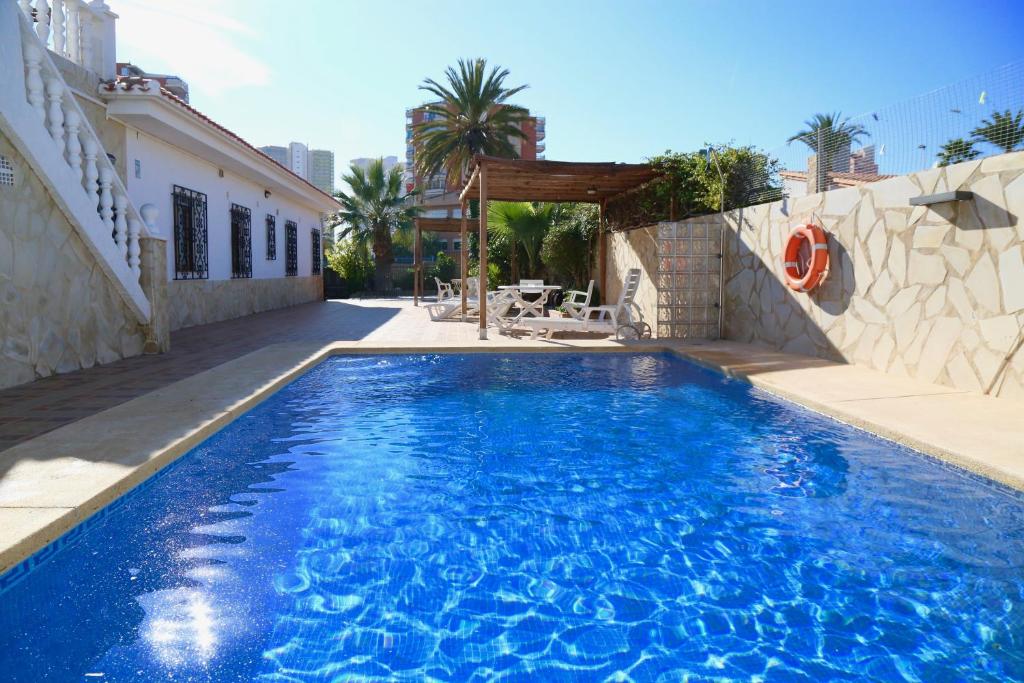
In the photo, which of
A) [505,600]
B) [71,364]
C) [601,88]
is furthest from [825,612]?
[601,88]

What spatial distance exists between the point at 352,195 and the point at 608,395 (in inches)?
1054

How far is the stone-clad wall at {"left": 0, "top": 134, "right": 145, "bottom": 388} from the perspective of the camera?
18.6 feet

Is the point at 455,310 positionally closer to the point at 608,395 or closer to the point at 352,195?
the point at 608,395

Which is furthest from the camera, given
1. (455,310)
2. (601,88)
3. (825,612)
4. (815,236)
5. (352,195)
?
(352,195)

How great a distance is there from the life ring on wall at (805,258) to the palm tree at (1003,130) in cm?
211

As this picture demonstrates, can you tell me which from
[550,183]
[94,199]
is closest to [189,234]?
[94,199]

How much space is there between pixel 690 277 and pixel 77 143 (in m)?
8.10

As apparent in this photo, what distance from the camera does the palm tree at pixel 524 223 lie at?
17656mm

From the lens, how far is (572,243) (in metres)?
16.7

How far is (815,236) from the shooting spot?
7.96 metres

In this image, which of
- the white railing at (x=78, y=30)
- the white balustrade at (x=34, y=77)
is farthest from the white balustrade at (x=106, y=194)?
the white railing at (x=78, y=30)

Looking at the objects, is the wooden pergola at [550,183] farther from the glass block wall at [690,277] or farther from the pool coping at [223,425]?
the pool coping at [223,425]

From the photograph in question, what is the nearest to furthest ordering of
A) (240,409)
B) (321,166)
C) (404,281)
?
(240,409) < (404,281) < (321,166)

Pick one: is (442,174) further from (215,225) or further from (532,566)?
(532,566)
